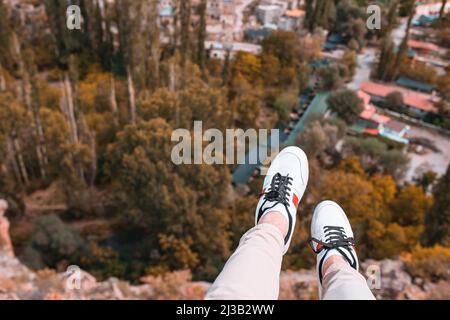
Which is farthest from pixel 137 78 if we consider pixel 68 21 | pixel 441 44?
pixel 441 44

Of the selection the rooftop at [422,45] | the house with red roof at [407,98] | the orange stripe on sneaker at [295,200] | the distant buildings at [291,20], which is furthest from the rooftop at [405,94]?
the orange stripe on sneaker at [295,200]

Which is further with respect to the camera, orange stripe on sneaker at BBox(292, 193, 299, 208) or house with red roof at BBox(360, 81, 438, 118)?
house with red roof at BBox(360, 81, 438, 118)

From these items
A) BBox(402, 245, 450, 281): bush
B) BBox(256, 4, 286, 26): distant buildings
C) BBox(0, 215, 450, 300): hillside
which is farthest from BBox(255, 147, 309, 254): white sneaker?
BBox(256, 4, 286, 26): distant buildings

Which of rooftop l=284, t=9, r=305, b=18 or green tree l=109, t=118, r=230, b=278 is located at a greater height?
rooftop l=284, t=9, r=305, b=18

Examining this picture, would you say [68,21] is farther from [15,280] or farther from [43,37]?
[15,280]

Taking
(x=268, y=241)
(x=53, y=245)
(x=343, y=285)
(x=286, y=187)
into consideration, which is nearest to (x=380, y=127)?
(x=53, y=245)

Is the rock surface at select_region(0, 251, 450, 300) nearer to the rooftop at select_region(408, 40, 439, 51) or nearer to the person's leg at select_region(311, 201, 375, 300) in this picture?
the person's leg at select_region(311, 201, 375, 300)

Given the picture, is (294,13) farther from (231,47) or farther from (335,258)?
(335,258)

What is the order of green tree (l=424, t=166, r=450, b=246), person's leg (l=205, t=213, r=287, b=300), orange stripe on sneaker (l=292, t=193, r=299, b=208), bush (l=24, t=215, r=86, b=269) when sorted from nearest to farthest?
person's leg (l=205, t=213, r=287, b=300) → orange stripe on sneaker (l=292, t=193, r=299, b=208) → bush (l=24, t=215, r=86, b=269) → green tree (l=424, t=166, r=450, b=246)

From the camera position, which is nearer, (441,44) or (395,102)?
(395,102)
